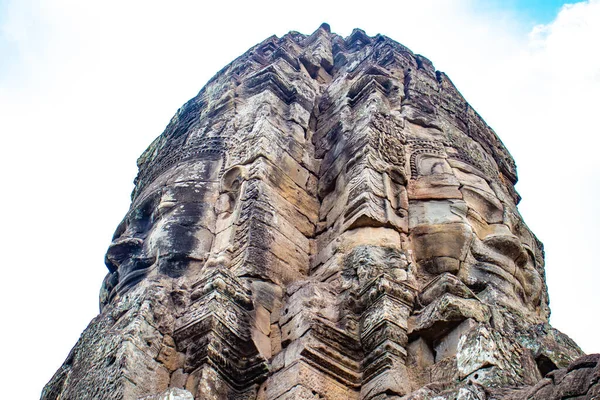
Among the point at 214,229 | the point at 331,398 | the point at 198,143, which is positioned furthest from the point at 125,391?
the point at 198,143

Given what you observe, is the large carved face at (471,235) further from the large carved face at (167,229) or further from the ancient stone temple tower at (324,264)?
the large carved face at (167,229)

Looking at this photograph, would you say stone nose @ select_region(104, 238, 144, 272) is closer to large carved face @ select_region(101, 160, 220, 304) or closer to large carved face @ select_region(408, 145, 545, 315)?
large carved face @ select_region(101, 160, 220, 304)

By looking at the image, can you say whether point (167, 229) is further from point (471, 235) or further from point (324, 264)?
point (471, 235)

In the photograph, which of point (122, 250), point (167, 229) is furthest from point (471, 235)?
point (122, 250)

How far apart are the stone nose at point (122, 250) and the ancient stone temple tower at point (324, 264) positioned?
0.07 ft

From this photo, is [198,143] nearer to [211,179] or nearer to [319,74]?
[211,179]

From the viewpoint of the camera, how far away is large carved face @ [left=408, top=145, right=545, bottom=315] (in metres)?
9.59

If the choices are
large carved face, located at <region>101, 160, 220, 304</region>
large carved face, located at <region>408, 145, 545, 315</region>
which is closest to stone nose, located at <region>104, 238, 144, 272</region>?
large carved face, located at <region>101, 160, 220, 304</region>

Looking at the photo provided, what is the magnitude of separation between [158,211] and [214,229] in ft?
2.94

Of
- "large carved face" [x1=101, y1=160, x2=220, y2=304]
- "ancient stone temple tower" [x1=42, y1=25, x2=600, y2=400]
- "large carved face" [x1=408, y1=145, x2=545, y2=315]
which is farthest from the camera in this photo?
"large carved face" [x1=101, y1=160, x2=220, y2=304]

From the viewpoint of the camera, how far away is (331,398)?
7734 mm

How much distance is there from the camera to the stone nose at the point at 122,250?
10500 millimetres

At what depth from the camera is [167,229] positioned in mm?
10297

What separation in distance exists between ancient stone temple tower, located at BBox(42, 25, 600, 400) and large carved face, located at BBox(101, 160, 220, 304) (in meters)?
0.02
